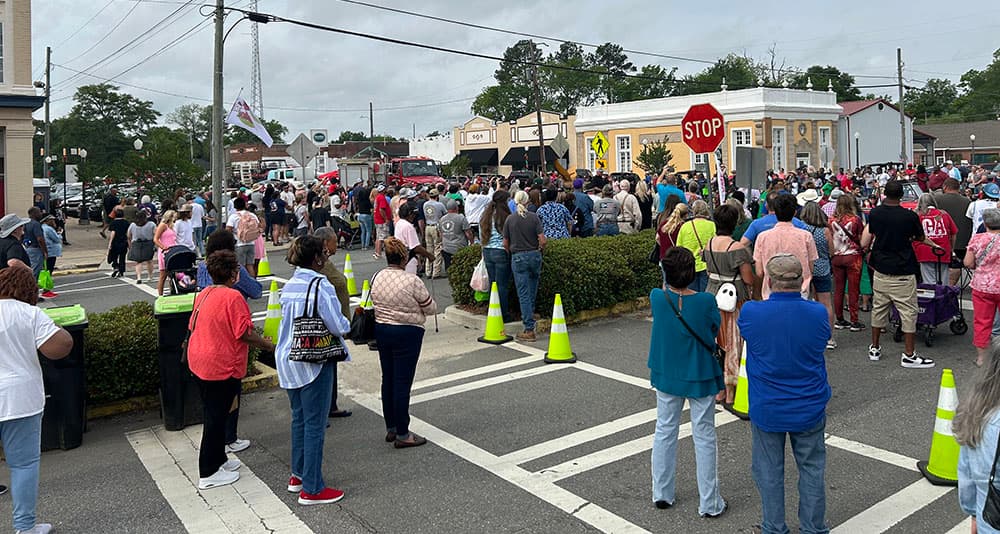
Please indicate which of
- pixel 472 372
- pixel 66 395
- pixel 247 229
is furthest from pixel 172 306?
pixel 247 229

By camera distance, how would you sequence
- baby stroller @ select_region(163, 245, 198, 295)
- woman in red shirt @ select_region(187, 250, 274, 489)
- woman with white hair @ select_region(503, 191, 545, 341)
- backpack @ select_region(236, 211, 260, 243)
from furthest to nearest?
backpack @ select_region(236, 211, 260, 243), baby stroller @ select_region(163, 245, 198, 295), woman with white hair @ select_region(503, 191, 545, 341), woman in red shirt @ select_region(187, 250, 274, 489)

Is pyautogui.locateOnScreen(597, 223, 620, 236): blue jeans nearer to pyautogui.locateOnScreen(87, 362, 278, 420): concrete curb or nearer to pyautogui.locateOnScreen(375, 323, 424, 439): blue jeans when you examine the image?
pyautogui.locateOnScreen(87, 362, 278, 420): concrete curb

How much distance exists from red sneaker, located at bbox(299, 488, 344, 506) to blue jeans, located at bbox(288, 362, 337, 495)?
3 centimetres

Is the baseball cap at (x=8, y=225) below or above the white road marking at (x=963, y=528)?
above

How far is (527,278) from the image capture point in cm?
1025

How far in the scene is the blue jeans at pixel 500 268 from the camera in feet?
34.4

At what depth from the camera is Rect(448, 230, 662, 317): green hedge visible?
36.9ft

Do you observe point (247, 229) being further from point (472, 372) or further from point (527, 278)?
point (472, 372)

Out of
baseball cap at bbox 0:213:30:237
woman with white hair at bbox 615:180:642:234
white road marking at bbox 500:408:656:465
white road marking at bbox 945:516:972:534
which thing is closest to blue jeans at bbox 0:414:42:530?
white road marking at bbox 500:408:656:465

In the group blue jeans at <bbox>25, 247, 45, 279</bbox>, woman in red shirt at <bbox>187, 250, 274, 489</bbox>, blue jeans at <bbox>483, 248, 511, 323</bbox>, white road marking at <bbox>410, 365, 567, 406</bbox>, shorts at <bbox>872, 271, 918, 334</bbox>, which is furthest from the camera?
blue jeans at <bbox>25, 247, 45, 279</bbox>

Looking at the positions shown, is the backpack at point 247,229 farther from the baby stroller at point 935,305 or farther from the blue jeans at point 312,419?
the baby stroller at point 935,305

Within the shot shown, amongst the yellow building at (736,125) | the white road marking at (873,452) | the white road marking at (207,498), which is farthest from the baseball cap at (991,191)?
the yellow building at (736,125)

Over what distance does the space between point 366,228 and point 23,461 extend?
1744 centimetres

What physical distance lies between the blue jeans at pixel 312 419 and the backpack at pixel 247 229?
8.78 meters
